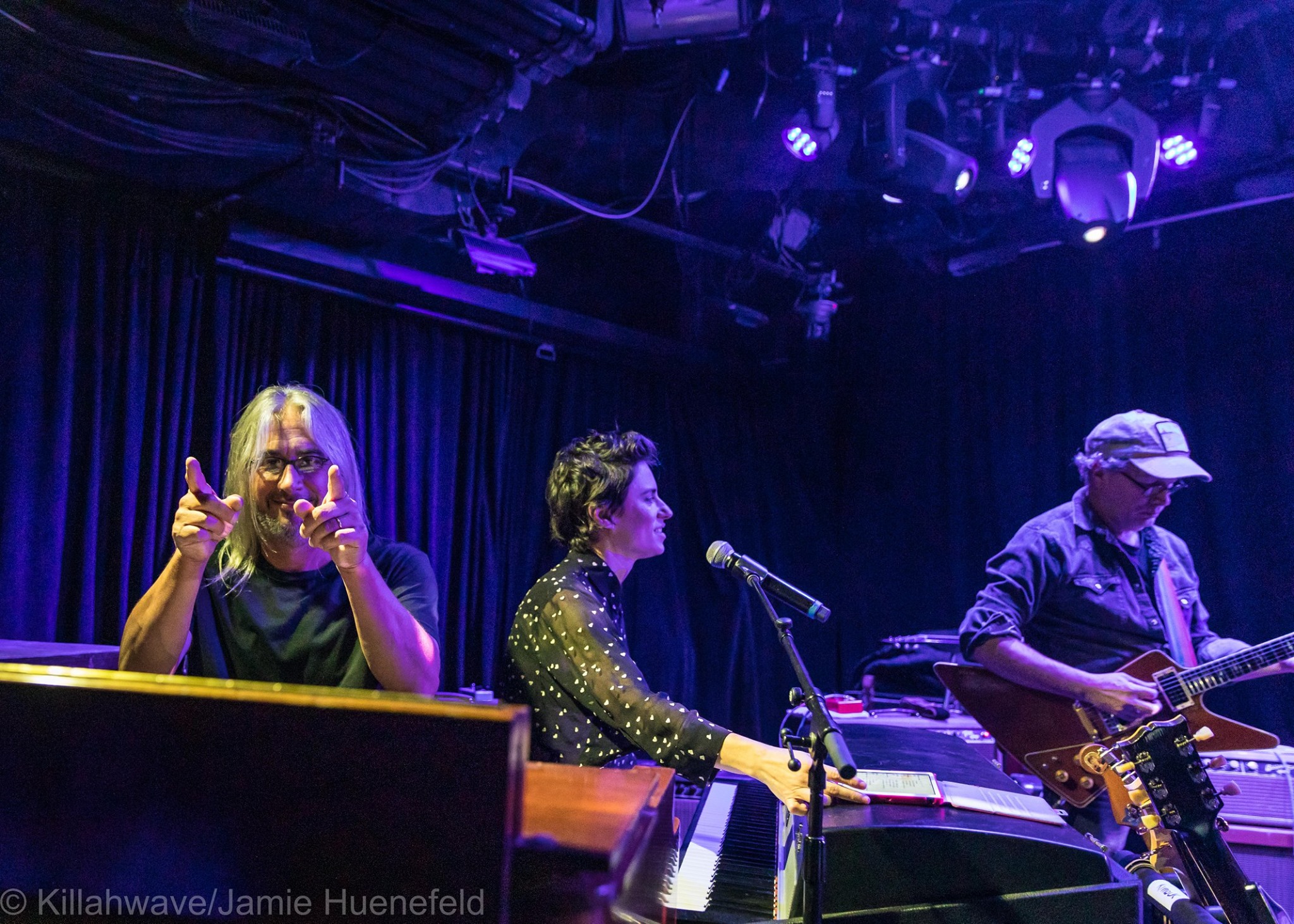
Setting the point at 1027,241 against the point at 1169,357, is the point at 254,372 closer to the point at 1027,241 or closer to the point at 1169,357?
the point at 1027,241

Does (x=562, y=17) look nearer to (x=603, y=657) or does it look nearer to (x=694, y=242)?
(x=603, y=657)

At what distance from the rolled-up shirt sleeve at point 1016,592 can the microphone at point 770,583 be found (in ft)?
4.97

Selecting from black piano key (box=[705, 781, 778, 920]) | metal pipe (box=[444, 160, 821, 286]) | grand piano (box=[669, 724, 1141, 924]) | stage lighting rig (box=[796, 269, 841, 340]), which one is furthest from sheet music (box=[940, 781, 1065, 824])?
stage lighting rig (box=[796, 269, 841, 340])

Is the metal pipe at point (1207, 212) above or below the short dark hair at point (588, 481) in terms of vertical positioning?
above

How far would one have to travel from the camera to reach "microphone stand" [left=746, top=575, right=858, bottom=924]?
1.37 m

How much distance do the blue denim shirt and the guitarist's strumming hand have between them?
7.4 inches

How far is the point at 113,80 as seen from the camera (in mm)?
3162

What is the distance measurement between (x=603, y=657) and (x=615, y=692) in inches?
4.1

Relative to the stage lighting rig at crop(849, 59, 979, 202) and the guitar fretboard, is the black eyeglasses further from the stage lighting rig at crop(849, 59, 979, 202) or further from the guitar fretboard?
the stage lighting rig at crop(849, 59, 979, 202)

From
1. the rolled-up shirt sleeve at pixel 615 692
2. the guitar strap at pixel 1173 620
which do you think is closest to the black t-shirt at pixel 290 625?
the rolled-up shirt sleeve at pixel 615 692

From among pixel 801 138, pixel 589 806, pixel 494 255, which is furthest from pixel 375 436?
pixel 589 806

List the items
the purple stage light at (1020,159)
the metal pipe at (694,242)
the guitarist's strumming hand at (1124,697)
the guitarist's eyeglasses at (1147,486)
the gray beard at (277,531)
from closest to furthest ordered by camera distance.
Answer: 1. the gray beard at (277,531)
2. the guitarist's strumming hand at (1124,697)
3. the guitarist's eyeglasses at (1147,486)
4. the purple stage light at (1020,159)
5. the metal pipe at (694,242)

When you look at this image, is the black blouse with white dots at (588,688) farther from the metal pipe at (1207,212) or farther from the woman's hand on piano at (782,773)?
the metal pipe at (1207,212)

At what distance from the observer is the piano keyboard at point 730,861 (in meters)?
1.62
